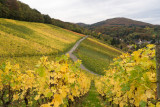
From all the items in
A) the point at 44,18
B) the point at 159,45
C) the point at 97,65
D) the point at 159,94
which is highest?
the point at 44,18

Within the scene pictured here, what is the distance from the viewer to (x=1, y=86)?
19.6ft

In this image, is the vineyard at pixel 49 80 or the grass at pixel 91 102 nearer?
the vineyard at pixel 49 80

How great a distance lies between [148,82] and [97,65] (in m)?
31.7

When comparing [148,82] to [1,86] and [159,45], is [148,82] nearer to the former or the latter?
[159,45]

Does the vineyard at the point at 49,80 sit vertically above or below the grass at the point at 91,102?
above

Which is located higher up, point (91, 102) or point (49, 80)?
point (49, 80)

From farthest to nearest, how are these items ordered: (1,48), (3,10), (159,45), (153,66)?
(3,10), (1,48), (153,66), (159,45)

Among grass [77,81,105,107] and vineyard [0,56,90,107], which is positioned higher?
vineyard [0,56,90,107]

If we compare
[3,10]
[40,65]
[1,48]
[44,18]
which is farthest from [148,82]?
[44,18]

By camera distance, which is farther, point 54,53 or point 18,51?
point 54,53

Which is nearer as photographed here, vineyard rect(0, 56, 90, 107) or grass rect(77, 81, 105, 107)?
vineyard rect(0, 56, 90, 107)

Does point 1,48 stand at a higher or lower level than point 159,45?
lower

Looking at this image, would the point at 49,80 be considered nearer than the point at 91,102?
Yes

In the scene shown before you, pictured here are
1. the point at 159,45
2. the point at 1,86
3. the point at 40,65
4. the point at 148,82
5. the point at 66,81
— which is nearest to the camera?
the point at 159,45
